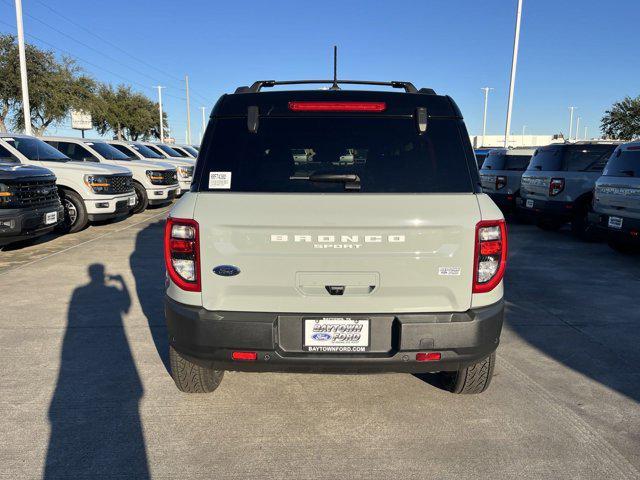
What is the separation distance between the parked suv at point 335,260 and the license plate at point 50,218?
613cm

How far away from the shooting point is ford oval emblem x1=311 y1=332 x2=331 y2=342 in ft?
8.77

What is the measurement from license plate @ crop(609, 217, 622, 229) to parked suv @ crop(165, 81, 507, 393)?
19.0 ft

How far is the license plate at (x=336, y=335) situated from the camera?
8.74ft

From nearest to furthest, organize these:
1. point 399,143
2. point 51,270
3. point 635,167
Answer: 1. point 399,143
2. point 51,270
3. point 635,167

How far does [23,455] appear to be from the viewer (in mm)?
2729

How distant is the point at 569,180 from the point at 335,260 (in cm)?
874

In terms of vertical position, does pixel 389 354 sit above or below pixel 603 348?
above

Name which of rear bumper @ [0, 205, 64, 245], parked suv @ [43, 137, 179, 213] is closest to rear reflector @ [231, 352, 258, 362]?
rear bumper @ [0, 205, 64, 245]

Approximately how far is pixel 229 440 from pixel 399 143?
1940 mm

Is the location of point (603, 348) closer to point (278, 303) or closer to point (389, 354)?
point (389, 354)

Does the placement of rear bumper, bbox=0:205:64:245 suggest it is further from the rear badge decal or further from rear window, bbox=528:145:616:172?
rear window, bbox=528:145:616:172

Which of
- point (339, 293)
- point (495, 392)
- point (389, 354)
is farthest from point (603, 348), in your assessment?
point (339, 293)

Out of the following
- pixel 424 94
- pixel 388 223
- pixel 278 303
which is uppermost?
pixel 424 94

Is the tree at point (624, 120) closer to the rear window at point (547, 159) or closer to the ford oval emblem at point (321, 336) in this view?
the rear window at point (547, 159)
